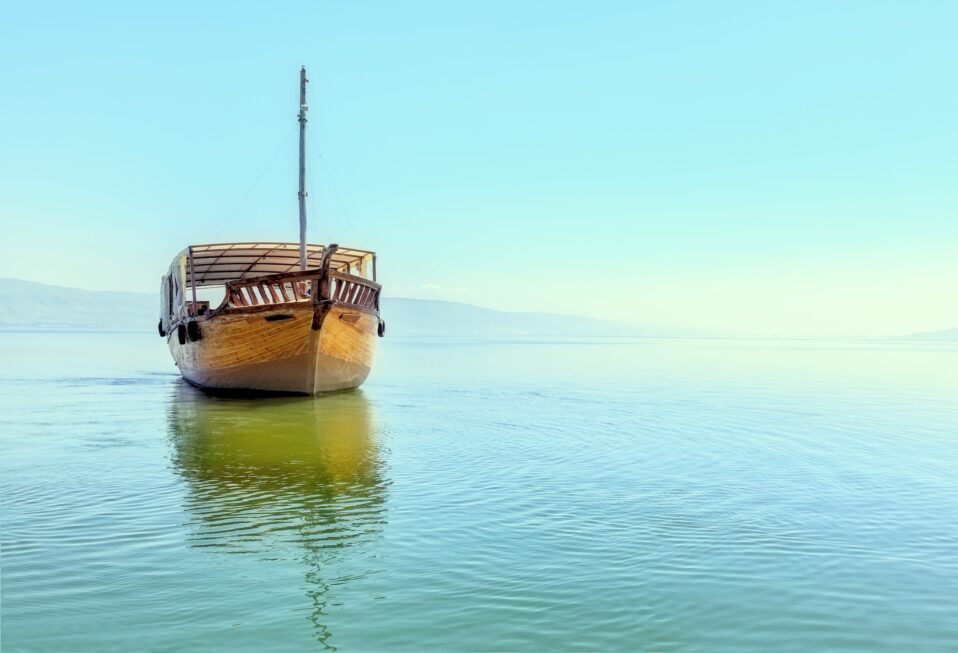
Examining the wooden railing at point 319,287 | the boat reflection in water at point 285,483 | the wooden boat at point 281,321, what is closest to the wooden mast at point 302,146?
the wooden boat at point 281,321

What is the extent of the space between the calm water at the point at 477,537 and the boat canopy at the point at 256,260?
1015cm

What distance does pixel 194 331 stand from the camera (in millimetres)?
23031

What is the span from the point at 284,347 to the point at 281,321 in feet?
3.47

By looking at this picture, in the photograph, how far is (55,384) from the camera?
28656 millimetres

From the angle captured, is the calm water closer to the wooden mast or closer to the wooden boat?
the wooden boat

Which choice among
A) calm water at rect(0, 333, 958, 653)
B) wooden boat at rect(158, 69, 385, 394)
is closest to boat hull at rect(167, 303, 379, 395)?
wooden boat at rect(158, 69, 385, 394)

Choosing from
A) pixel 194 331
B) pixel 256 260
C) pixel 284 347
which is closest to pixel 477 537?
pixel 284 347

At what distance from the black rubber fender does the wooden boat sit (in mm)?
45

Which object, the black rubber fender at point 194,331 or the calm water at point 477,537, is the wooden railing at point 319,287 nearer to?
the black rubber fender at point 194,331

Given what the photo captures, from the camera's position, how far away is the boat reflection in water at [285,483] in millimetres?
7227

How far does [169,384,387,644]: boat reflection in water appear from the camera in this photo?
23.7 ft

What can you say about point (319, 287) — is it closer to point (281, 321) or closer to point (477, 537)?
point (281, 321)

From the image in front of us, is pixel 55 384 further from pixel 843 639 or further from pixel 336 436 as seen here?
pixel 843 639

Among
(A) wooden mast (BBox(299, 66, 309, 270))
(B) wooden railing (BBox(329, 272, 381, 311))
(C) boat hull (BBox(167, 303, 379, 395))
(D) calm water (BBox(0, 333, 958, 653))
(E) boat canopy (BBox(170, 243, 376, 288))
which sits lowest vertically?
(D) calm water (BBox(0, 333, 958, 653))
